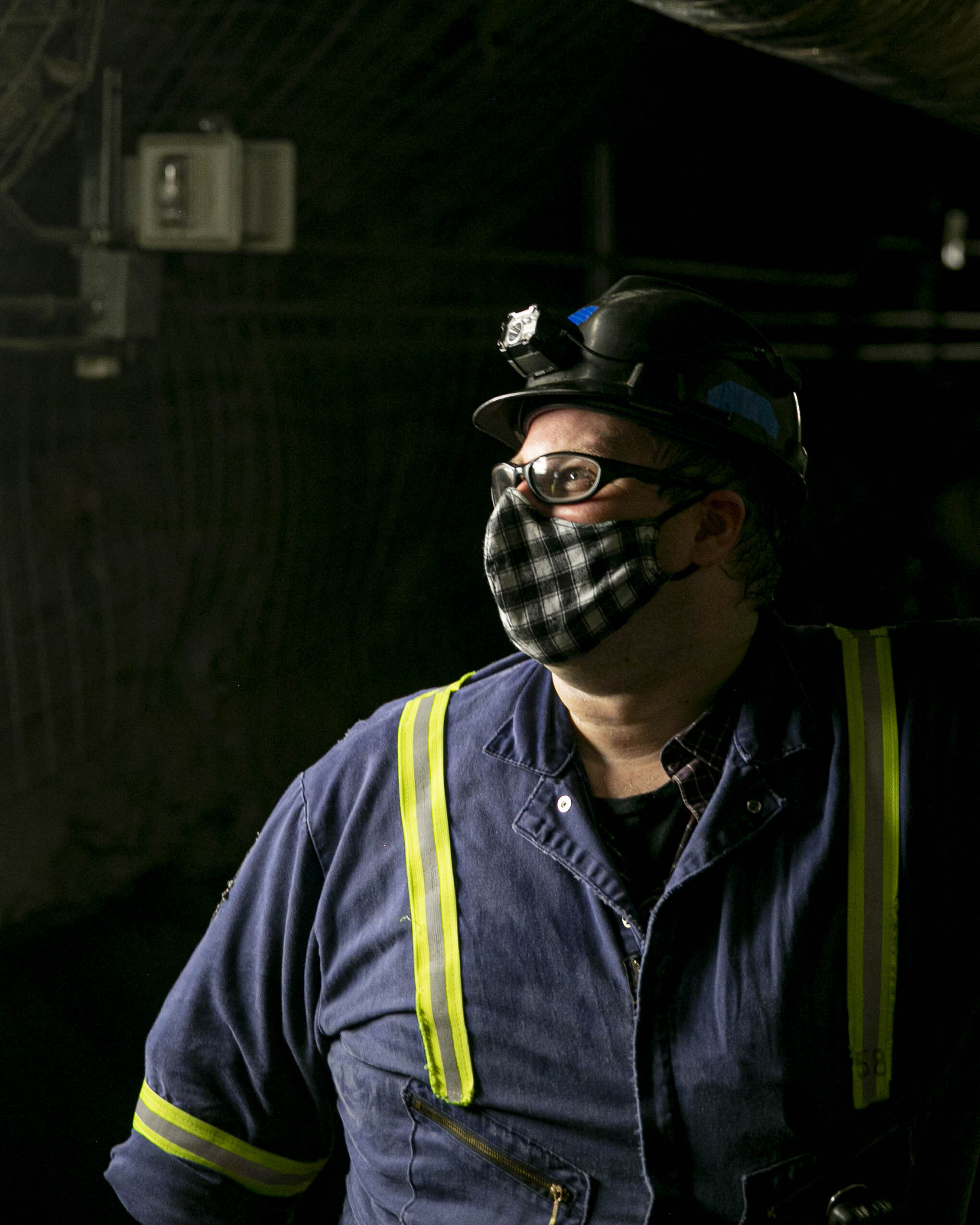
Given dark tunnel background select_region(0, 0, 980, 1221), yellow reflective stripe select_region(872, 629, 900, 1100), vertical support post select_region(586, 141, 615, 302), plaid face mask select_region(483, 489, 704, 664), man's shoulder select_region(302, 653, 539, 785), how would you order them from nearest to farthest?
yellow reflective stripe select_region(872, 629, 900, 1100) → plaid face mask select_region(483, 489, 704, 664) → man's shoulder select_region(302, 653, 539, 785) → dark tunnel background select_region(0, 0, 980, 1221) → vertical support post select_region(586, 141, 615, 302)

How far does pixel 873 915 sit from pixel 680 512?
448mm

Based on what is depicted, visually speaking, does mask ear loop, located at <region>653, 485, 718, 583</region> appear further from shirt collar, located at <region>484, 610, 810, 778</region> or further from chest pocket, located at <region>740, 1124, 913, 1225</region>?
chest pocket, located at <region>740, 1124, 913, 1225</region>

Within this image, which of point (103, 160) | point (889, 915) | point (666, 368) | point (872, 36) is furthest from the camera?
point (103, 160)

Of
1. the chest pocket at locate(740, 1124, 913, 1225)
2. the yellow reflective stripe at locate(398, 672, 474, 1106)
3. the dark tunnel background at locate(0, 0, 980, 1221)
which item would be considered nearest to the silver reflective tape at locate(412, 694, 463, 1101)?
the yellow reflective stripe at locate(398, 672, 474, 1106)

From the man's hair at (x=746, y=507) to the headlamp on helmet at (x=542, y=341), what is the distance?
0.13m

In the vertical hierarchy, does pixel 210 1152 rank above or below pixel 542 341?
below

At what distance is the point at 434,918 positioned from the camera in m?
1.35

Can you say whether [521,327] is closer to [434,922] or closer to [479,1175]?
[434,922]

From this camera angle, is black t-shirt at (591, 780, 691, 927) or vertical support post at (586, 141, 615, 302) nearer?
black t-shirt at (591, 780, 691, 927)

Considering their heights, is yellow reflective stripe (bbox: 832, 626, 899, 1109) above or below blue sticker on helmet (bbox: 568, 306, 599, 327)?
below

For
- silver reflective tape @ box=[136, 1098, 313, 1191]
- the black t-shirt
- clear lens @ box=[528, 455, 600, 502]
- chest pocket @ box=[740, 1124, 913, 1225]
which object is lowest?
silver reflective tape @ box=[136, 1098, 313, 1191]

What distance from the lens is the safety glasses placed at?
1.33 m

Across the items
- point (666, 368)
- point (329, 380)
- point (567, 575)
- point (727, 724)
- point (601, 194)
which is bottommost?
point (727, 724)

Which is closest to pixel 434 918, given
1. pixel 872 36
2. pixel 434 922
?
pixel 434 922
